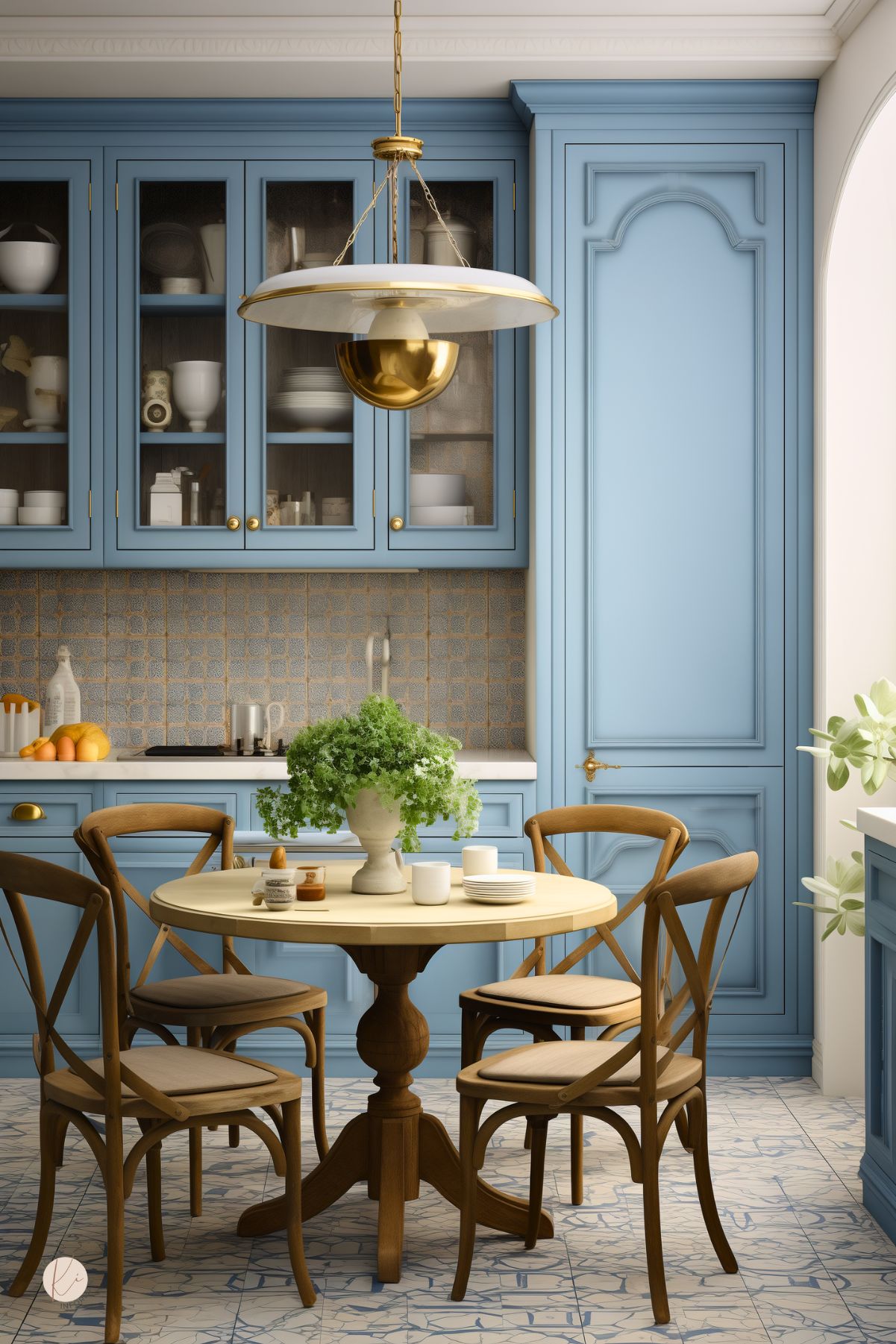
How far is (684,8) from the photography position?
3.67 m

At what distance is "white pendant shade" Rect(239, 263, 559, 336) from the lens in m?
2.20

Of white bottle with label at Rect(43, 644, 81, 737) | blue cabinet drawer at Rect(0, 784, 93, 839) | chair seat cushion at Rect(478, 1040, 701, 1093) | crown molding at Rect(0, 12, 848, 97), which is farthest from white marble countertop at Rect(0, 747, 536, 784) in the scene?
crown molding at Rect(0, 12, 848, 97)

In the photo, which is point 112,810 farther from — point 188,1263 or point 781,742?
point 781,742

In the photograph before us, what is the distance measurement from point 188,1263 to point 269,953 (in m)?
1.27

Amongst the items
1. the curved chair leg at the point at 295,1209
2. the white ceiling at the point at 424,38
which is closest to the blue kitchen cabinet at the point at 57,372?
the white ceiling at the point at 424,38

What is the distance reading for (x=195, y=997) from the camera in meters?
2.98

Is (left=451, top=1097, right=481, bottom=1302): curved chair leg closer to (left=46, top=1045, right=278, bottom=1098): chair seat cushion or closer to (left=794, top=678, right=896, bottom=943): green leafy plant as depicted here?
(left=46, top=1045, right=278, bottom=1098): chair seat cushion

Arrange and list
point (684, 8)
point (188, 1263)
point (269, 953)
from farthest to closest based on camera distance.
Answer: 1. point (269, 953)
2. point (684, 8)
3. point (188, 1263)

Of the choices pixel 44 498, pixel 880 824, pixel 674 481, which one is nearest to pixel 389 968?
pixel 880 824

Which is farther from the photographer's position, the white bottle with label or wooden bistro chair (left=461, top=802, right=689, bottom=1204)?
the white bottle with label

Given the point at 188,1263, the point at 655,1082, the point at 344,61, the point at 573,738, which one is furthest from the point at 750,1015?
the point at 344,61

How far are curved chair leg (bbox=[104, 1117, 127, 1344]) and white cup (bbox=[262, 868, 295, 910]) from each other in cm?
47

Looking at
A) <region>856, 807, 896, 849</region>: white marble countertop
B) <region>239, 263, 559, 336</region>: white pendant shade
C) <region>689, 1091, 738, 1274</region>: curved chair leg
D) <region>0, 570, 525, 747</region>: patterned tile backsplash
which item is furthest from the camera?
<region>0, 570, 525, 747</region>: patterned tile backsplash

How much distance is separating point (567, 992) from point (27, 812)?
1719 mm
